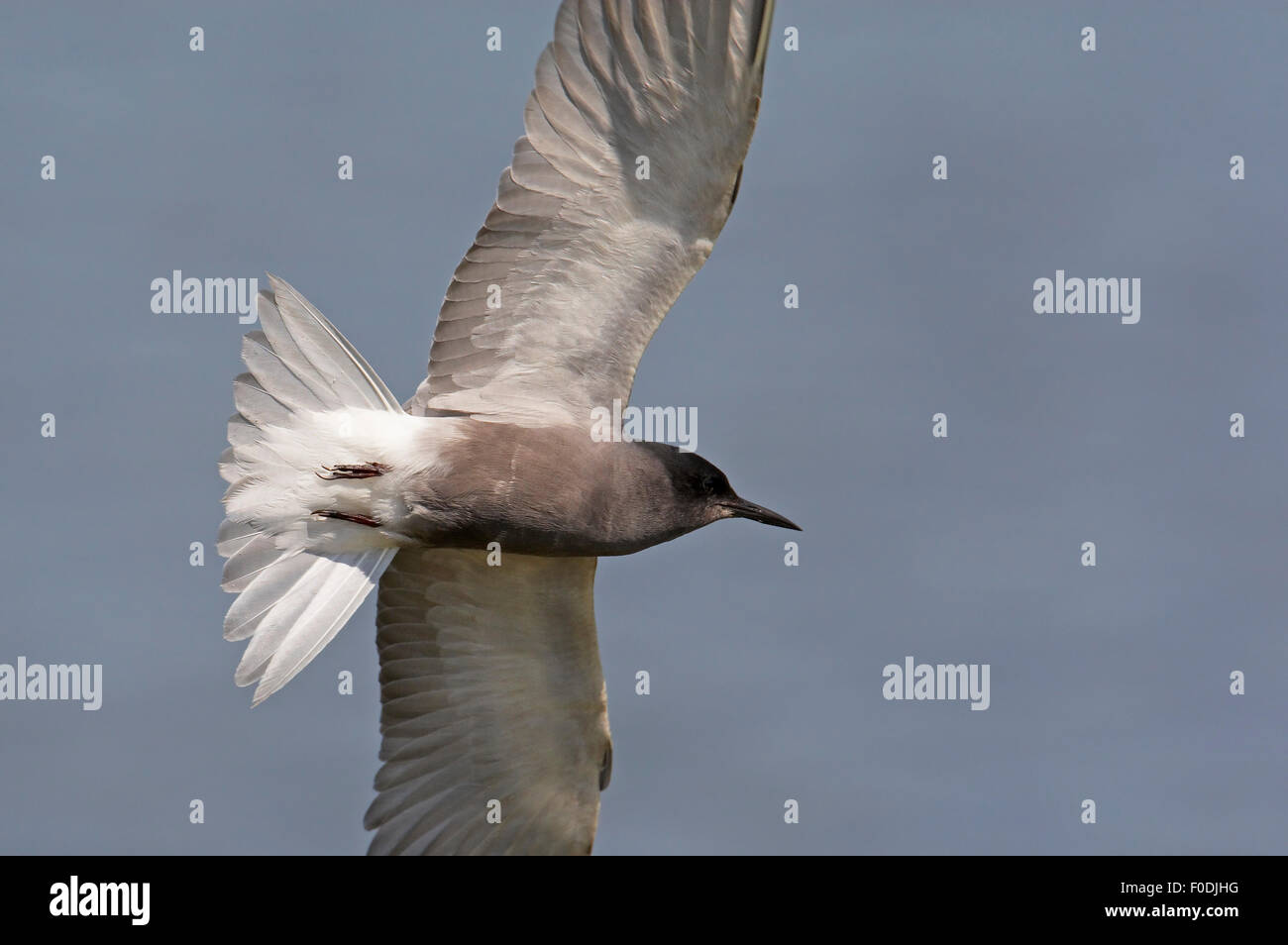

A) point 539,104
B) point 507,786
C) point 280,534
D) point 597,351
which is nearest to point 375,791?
point 507,786

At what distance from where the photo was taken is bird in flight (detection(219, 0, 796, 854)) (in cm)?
962

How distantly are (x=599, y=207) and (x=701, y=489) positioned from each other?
1482 millimetres

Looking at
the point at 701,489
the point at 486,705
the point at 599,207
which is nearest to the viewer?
the point at 599,207

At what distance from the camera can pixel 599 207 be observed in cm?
984

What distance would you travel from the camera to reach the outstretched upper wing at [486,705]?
10562mm

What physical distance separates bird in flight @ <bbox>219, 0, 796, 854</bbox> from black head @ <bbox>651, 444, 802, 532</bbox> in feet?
0.04

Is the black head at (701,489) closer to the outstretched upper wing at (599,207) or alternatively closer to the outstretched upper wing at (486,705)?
the outstretched upper wing at (599,207)

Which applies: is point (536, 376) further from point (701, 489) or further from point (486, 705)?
point (486, 705)

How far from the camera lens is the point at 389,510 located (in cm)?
980

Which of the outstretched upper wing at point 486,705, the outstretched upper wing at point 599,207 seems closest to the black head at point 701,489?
the outstretched upper wing at point 599,207

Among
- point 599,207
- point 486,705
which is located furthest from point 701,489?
point 486,705

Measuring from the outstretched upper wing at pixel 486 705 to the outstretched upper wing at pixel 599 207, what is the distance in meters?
1.03

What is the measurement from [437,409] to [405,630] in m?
1.36
